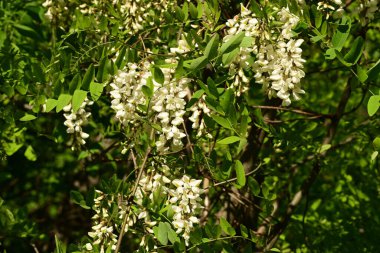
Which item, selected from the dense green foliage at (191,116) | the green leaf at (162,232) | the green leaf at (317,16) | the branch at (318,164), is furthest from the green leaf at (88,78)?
the branch at (318,164)

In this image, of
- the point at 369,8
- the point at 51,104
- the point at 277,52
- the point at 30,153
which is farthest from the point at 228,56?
the point at 30,153

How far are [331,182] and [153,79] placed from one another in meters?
1.97

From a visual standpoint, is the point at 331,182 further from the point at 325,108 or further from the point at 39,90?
the point at 39,90

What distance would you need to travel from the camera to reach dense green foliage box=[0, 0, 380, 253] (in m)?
1.50

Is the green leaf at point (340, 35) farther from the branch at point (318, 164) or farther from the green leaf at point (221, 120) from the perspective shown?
the branch at point (318, 164)

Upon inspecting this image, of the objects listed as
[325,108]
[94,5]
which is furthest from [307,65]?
[94,5]

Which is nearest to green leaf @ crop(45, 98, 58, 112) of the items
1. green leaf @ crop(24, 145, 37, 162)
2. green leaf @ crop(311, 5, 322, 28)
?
green leaf @ crop(311, 5, 322, 28)

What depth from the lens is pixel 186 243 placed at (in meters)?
1.48

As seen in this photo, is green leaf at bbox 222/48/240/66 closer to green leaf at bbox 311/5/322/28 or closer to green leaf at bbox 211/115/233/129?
green leaf at bbox 211/115/233/129

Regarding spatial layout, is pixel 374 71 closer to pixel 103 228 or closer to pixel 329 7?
pixel 329 7

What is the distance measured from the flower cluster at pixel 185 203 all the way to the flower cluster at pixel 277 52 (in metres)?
0.29

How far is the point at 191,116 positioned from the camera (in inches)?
64.0

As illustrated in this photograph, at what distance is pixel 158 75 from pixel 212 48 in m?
0.16

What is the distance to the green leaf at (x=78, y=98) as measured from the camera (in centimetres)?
152
